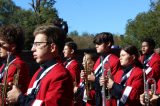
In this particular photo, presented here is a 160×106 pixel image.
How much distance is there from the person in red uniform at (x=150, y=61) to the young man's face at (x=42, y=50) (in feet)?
18.1

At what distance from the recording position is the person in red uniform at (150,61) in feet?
34.5

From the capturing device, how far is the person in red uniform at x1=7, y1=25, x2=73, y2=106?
450cm

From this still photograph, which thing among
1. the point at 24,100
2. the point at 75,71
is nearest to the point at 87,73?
the point at 75,71

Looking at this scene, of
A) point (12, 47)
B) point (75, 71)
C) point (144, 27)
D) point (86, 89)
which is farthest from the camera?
point (144, 27)

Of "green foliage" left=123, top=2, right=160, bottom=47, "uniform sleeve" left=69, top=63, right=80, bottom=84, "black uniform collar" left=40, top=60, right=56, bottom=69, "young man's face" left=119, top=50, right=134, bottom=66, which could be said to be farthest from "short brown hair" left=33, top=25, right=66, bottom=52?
"green foliage" left=123, top=2, right=160, bottom=47

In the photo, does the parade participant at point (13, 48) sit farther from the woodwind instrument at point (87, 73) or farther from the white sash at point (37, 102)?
the woodwind instrument at point (87, 73)

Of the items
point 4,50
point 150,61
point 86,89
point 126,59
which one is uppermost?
point 4,50

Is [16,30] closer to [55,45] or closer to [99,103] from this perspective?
[55,45]

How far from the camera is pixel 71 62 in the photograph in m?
10.1

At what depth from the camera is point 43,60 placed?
478 centimetres

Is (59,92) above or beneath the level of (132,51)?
beneath

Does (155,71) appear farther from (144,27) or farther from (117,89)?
(144,27)

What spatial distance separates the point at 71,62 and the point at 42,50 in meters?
5.27

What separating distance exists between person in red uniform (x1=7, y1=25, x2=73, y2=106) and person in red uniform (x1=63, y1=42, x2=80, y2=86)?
4917mm
